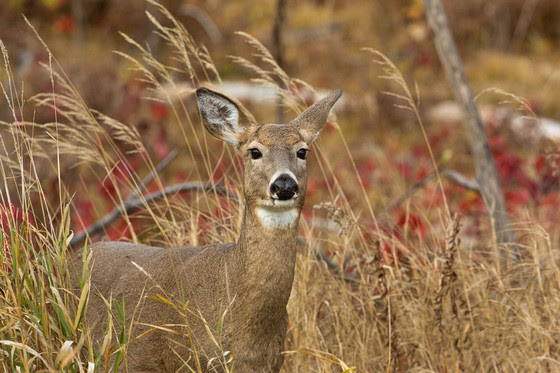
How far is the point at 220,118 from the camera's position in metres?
3.49

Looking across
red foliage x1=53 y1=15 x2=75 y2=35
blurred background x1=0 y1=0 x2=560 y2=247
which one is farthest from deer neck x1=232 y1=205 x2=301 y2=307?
red foliage x1=53 y1=15 x2=75 y2=35

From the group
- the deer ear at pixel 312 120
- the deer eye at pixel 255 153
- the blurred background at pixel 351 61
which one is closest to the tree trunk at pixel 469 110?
the deer ear at pixel 312 120

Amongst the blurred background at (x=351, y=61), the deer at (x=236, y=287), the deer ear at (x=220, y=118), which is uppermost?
the deer ear at (x=220, y=118)

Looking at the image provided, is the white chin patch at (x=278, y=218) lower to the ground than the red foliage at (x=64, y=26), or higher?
higher

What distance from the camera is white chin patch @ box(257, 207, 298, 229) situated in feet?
10.3

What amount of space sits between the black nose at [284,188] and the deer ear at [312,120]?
1.53ft

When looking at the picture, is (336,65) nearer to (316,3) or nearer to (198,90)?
(316,3)

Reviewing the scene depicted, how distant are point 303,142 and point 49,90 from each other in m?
7.02

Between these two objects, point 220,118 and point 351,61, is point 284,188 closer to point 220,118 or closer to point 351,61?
point 220,118

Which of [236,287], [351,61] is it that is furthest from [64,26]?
[236,287]

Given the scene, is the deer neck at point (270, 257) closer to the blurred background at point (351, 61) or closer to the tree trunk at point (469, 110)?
the tree trunk at point (469, 110)

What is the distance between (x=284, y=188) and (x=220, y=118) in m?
0.64

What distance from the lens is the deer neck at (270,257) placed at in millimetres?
3127

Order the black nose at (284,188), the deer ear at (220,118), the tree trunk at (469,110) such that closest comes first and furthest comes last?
the black nose at (284,188) → the deer ear at (220,118) → the tree trunk at (469,110)
